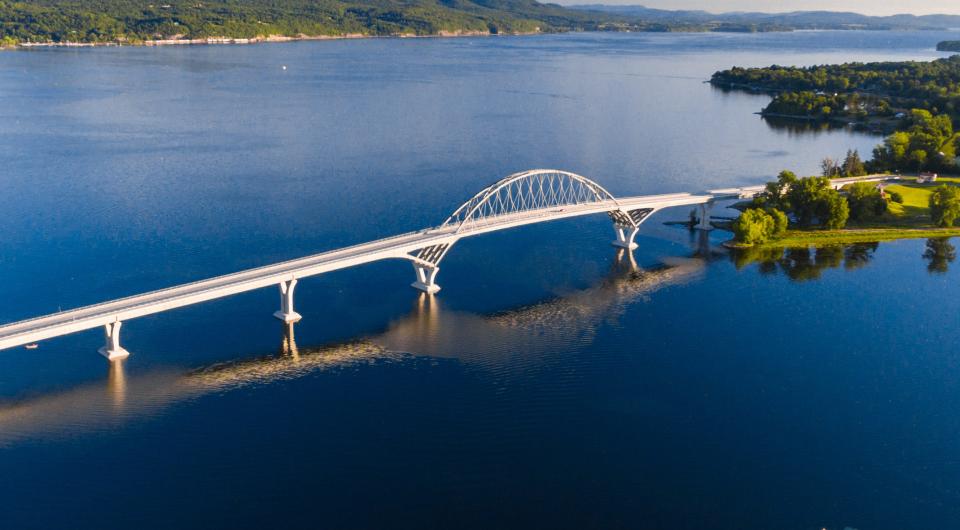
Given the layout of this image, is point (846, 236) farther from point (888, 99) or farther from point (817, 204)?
point (888, 99)

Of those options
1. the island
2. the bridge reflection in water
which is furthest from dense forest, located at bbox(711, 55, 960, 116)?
the bridge reflection in water

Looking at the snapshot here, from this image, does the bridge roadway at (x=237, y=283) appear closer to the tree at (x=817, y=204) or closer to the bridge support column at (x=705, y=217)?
the bridge support column at (x=705, y=217)

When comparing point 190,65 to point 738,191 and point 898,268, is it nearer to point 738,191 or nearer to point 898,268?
point 738,191

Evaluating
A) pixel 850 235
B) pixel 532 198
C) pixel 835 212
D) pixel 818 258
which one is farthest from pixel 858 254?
pixel 532 198

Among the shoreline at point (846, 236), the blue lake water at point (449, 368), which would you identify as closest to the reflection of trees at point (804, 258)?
the blue lake water at point (449, 368)

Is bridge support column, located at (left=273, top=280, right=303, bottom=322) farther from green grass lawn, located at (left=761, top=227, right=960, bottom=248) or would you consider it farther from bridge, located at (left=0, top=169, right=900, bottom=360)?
green grass lawn, located at (left=761, top=227, right=960, bottom=248)

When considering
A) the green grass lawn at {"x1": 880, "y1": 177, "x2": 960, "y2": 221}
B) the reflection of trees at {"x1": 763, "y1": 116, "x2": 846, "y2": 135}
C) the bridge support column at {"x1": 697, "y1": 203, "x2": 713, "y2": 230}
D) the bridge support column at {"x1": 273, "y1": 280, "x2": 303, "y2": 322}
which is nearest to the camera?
the bridge support column at {"x1": 273, "y1": 280, "x2": 303, "y2": 322}
